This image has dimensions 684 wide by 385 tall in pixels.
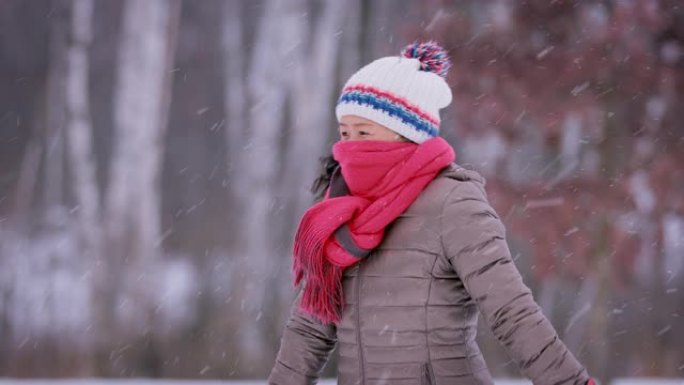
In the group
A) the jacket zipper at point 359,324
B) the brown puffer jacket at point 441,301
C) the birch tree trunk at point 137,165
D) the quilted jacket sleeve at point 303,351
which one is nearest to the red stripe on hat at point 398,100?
the brown puffer jacket at point 441,301

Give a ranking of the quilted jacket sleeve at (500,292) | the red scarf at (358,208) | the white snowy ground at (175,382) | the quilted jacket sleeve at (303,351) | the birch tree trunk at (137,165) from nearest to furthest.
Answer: the quilted jacket sleeve at (500,292)
the red scarf at (358,208)
the quilted jacket sleeve at (303,351)
the white snowy ground at (175,382)
the birch tree trunk at (137,165)

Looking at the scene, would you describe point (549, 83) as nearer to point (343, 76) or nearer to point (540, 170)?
point (540, 170)

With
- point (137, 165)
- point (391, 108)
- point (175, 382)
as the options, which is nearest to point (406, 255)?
point (391, 108)

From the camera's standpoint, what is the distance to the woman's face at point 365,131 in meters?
2.18

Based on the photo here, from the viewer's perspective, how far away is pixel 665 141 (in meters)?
5.98

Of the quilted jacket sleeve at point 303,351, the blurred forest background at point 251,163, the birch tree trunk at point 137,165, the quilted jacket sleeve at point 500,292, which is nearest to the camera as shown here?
the quilted jacket sleeve at point 500,292

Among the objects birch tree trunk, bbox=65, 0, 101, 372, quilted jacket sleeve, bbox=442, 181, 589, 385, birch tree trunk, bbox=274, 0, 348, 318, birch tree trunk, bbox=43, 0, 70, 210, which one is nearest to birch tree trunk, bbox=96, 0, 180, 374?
birch tree trunk, bbox=65, 0, 101, 372

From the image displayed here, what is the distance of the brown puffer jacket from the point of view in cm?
195

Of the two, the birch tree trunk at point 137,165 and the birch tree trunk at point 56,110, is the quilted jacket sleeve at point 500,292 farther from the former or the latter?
the birch tree trunk at point 56,110

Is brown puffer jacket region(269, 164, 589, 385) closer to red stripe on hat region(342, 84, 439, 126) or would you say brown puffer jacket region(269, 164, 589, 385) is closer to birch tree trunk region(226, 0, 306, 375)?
red stripe on hat region(342, 84, 439, 126)

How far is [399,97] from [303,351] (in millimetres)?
678

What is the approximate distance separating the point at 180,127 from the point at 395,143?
189 inches

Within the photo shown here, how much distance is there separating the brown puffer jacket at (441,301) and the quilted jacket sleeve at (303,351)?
0.40 ft

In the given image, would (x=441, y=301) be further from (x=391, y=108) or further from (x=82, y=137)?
(x=82, y=137)
